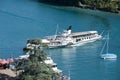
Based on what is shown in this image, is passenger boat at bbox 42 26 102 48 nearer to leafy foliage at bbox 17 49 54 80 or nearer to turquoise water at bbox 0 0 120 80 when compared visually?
turquoise water at bbox 0 0 120 80

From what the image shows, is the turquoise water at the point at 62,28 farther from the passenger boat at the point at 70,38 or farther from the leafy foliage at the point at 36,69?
the leafy foliage at the point at 36,69

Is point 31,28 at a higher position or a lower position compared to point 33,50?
higher

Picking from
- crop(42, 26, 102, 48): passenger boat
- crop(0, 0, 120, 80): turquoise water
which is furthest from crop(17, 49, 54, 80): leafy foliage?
crop(42, 26, 102, 48): passenger boat

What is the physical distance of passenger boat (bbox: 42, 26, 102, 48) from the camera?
34469mm

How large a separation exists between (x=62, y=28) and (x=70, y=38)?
186 inches

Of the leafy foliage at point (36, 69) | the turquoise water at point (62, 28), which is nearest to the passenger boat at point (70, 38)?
the turquoise water at point (62, 28)

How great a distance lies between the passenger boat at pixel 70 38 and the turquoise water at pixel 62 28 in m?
0.62

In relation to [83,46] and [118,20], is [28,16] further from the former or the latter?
[83,46]

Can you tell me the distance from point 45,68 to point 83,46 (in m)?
15.5

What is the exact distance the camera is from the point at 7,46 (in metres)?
33.0

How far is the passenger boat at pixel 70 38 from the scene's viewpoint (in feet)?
113

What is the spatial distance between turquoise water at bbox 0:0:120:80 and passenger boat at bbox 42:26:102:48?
621mm

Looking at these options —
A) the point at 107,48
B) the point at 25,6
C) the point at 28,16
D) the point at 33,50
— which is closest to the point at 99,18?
the point at 28,16

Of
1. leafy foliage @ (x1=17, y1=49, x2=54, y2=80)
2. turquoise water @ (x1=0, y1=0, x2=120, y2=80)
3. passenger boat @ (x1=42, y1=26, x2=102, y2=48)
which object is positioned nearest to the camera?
leafy foliage @ (x1=17, y1=49, x2=54, y2=80)
